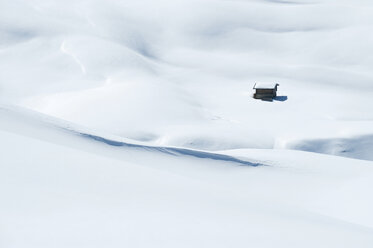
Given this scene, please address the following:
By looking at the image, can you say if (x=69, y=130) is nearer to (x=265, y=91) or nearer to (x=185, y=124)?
(x=185, y=124)

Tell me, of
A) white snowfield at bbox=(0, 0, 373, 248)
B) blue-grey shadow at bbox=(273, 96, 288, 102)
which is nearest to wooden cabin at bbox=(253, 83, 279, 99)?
blue-grey shadow at bbox=(273, 96, 288, 102)

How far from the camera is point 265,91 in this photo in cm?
1920

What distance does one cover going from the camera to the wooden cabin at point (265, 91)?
19166 millimetres

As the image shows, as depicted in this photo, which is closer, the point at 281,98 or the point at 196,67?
the point at 281,98

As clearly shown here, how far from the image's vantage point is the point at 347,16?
28828 millimetres

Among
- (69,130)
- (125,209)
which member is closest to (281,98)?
(69,130)

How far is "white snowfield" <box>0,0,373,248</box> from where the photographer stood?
3.40 m

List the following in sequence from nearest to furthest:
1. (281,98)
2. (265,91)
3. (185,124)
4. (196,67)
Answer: (185,124)
(265,91)
(281,98)
(196,67)

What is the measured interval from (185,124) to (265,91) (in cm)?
435

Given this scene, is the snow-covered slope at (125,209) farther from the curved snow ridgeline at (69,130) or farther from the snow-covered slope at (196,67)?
the snow-covered slope at (196,67)

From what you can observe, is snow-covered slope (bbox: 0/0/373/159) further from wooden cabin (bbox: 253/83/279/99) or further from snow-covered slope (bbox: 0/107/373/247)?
snow-covered slope (bbox: 0/107/373/247)

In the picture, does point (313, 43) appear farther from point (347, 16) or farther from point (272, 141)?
point (272, 141)

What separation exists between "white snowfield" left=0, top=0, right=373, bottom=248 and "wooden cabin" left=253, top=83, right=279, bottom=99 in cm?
66

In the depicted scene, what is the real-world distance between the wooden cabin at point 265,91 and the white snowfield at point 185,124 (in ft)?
2.17
